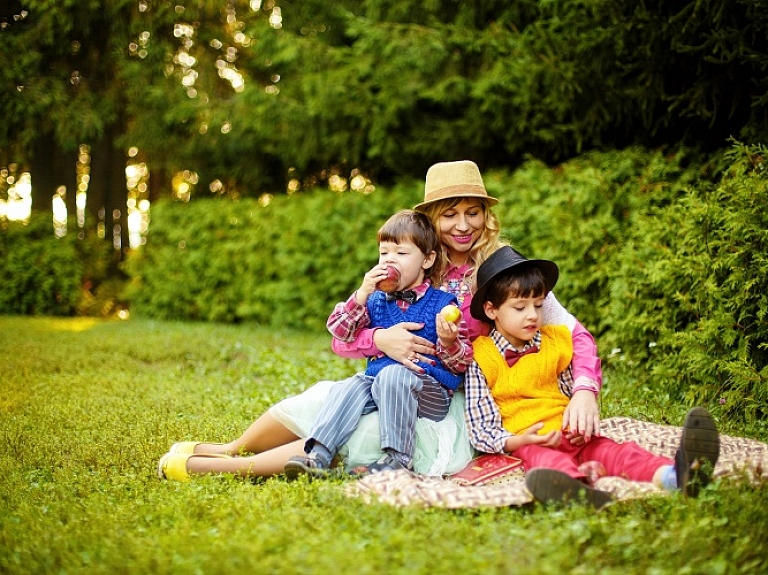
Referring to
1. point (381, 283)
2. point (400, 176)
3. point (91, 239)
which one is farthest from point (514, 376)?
point (91, 239)

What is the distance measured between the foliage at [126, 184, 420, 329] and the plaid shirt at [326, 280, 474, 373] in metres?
6.67

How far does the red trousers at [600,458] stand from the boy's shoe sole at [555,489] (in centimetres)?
27

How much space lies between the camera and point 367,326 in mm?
4387

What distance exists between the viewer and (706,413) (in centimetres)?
340

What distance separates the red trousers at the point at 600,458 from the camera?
3.68 meters

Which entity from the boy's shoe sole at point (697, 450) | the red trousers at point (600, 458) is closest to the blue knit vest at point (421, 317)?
the red trousers at point (600, 458)

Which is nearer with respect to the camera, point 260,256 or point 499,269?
point 499,269

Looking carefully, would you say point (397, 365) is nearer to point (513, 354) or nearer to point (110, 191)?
point (513, 354)

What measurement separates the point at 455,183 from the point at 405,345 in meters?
1.05

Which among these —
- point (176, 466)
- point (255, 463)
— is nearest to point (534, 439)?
point (255, 463)

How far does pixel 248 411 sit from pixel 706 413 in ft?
12.0

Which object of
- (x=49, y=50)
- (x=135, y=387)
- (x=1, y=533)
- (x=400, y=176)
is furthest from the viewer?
(x=49, y=50)

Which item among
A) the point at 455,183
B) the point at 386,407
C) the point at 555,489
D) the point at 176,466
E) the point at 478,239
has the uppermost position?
the point at 455,183

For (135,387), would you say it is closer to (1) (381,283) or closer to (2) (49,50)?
(1) (381,283)
